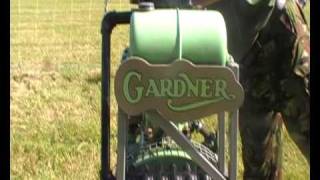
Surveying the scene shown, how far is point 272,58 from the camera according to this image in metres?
3.03

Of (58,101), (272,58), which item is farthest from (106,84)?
(58,101)

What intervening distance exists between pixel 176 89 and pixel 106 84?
0.26 m

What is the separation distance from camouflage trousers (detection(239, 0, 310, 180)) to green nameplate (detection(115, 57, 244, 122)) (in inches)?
43.3

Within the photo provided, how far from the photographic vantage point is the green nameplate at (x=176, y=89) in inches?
75.5

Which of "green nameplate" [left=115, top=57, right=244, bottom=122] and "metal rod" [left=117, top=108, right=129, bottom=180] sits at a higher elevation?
"green nameplate" [left=115, top=57, right=244, bottom=122]

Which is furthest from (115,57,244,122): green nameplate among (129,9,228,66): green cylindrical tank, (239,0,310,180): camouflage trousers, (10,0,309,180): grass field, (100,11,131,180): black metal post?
(10,0,309,180): grass field

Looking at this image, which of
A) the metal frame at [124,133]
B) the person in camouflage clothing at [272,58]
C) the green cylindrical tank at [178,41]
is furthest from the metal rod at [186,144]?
the person in camouflage clothing at [272,58]

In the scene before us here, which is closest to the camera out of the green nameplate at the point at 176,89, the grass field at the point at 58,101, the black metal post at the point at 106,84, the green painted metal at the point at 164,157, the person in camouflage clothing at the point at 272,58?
the green nameplate at the point at 176,89

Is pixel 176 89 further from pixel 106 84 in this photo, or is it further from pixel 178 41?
pixel 106 84

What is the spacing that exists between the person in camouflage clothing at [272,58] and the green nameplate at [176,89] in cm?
96

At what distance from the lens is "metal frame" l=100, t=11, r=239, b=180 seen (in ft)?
6.55

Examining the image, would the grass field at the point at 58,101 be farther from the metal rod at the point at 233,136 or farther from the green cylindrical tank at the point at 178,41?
the green cylindrical tank at the point at 178,41

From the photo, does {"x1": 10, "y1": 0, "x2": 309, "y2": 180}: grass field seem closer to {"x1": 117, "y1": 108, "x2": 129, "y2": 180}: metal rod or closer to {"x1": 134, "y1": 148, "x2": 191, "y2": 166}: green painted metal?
{"x1": 134, "y1": 148, "x2": 191, "y2": 166}: green painted metal
